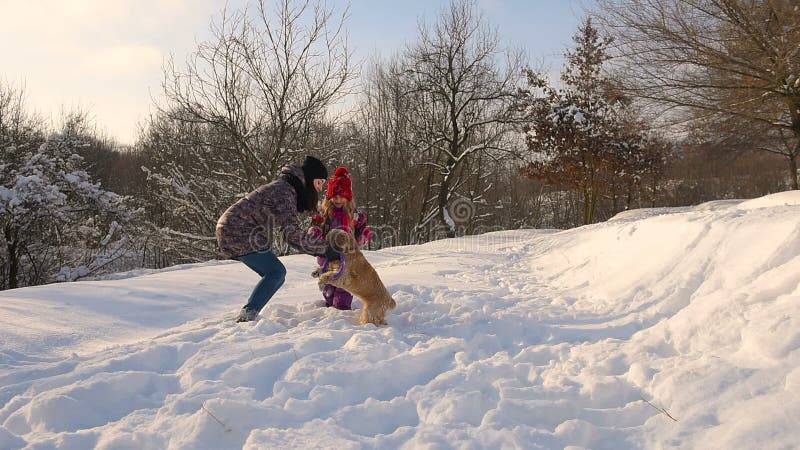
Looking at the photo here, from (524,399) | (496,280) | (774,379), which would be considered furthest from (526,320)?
(496,280)

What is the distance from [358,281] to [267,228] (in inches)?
37.4

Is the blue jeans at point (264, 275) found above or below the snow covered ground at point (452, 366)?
above

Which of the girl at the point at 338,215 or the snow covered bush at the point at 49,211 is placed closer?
the girl at the point at 338,215

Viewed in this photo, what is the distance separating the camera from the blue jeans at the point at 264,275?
162 inches

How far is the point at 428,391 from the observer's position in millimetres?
2588

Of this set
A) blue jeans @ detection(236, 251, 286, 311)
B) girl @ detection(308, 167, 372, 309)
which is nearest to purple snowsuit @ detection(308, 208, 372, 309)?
girl @ detection(308, 167, 372, 309)

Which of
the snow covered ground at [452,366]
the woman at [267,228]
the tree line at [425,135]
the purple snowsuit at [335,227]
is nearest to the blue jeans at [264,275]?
the woman at [267,228]

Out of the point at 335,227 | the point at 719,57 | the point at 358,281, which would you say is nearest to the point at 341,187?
the point at 335,227

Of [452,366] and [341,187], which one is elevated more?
[341,187]

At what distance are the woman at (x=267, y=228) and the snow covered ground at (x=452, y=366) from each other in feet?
1.17

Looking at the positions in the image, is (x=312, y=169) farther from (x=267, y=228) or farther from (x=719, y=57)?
(x=719, y=57)

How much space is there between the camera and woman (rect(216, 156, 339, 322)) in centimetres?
398

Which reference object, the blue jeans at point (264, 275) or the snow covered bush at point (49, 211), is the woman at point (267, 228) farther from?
the snow covered bush at point (49, 211)

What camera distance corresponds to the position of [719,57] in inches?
356
